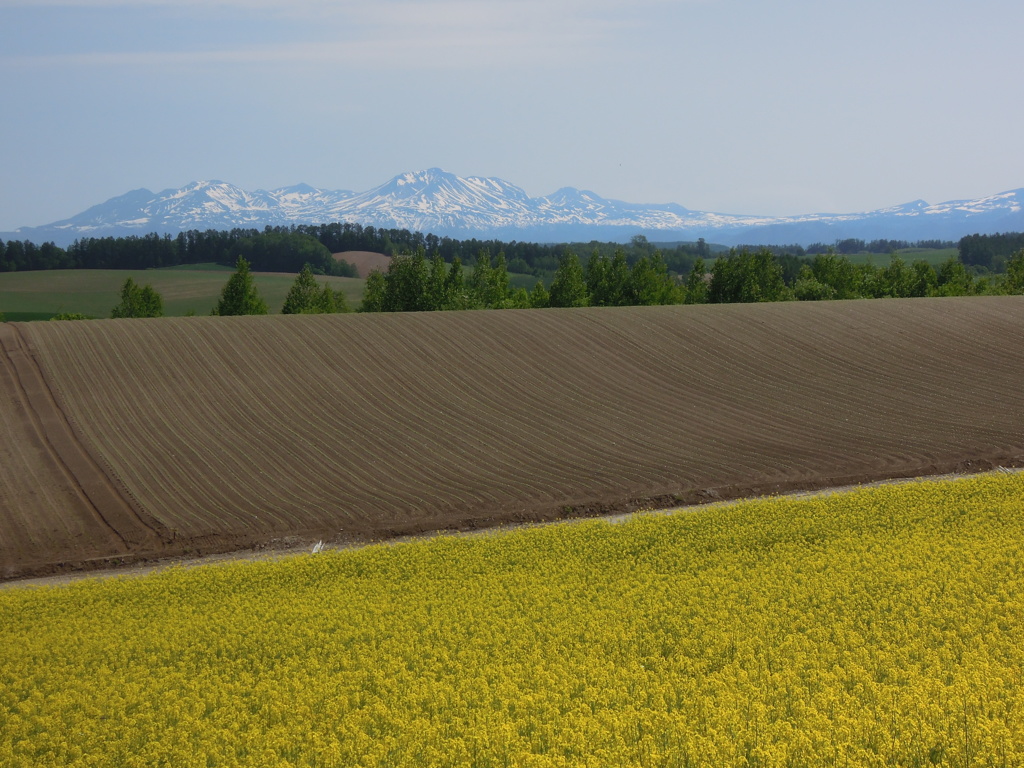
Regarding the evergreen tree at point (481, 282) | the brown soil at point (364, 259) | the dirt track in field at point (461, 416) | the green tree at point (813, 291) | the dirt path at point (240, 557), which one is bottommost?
the dirt path at point (240, 557)

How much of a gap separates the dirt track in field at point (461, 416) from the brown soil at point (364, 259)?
10478 cm

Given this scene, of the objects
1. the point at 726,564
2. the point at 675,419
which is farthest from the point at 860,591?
the point at 675,419

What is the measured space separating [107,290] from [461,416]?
310 ft

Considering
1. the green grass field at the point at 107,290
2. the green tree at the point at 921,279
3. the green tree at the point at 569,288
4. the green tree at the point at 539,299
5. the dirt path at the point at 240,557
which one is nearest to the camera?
the dirt path at the point at 240,557

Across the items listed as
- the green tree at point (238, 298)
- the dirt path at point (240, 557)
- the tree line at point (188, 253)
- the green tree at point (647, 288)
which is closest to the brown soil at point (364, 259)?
the tree line at point (188, 253)

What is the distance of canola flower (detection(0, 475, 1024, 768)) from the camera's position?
10562 millimetres

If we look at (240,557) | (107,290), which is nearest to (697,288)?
(240,557)

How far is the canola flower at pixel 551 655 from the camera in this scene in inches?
416

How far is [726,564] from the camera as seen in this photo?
17.9m

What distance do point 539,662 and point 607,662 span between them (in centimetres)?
99

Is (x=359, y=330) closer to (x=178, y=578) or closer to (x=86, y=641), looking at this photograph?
(x=178, y=578)

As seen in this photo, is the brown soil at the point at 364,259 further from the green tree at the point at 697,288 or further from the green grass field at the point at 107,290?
the green tree at the point at 697,288

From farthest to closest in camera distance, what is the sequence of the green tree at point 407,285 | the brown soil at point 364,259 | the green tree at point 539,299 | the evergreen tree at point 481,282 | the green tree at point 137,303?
the brown soil at point 364,259 < the green tree at point 539,299 < the evergreen tree at point 481,282 < the green tree at point 407,285 < the green tree at point 137,303

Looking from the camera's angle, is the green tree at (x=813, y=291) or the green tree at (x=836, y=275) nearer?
the green tree at (x=813, y=291)
